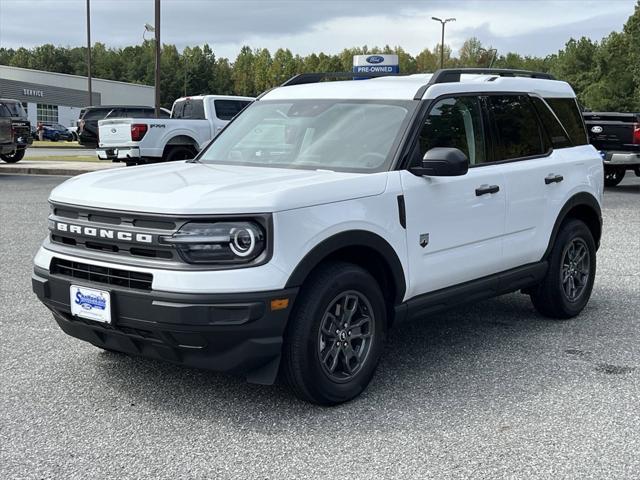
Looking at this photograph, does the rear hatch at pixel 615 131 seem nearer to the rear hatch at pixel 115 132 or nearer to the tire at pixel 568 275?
the rear hatch at pixel 115 132

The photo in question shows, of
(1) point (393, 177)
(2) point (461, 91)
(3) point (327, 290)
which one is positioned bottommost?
(3) point (327, 290)

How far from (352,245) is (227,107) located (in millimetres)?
14957

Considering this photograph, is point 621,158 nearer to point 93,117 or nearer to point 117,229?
point 117,229

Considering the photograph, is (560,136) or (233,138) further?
(560,136)

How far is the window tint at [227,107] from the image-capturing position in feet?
60.7

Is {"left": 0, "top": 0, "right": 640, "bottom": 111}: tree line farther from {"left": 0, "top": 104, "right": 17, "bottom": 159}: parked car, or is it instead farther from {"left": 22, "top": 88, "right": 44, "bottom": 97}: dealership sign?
{"left": 0, "top": 104, "right": 17, "bottom": 159}: parked car

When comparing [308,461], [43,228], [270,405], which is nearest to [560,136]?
[270,405]

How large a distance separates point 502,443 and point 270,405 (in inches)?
49.4

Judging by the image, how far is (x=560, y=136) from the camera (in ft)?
20.4

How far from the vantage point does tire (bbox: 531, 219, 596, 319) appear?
6.06 m

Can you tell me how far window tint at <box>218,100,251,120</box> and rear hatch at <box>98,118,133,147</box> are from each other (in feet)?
7.06

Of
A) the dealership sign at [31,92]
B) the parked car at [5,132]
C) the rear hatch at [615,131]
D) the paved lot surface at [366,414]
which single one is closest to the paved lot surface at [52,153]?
the parked car at [5,132]

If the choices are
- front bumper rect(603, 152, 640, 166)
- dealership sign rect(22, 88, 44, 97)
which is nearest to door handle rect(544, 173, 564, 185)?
front bumper rect(603, 152, 640, 166)

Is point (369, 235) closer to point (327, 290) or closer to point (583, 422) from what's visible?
point (327, 290)
